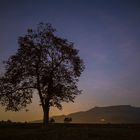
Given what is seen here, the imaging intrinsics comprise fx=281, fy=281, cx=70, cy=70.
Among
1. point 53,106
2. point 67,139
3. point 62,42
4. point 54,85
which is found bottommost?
point 67,139

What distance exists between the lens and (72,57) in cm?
4622

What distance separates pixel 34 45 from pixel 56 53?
150 inches

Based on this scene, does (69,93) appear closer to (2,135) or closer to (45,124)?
(45,124)

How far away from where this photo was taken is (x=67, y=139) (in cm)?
2734

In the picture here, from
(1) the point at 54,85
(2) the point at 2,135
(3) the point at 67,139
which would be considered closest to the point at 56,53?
(1) the point at 54,85

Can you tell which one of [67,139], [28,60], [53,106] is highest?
[28,60]

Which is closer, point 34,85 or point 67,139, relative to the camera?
point 67,139

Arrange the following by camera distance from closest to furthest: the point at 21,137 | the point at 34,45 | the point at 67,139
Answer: the point at 67,139 < the point at 21,137 < the point at 34,45

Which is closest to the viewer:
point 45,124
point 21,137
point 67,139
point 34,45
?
point 67,139

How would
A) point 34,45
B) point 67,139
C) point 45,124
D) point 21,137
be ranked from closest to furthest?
point 67,139, point 21,137, point 45,124, point 34,45

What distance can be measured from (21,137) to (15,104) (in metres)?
14.7

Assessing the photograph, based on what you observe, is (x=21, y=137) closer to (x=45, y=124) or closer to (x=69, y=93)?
(x=45, y=124)

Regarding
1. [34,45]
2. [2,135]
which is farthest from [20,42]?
[2,135]

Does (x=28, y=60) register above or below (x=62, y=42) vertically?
below
